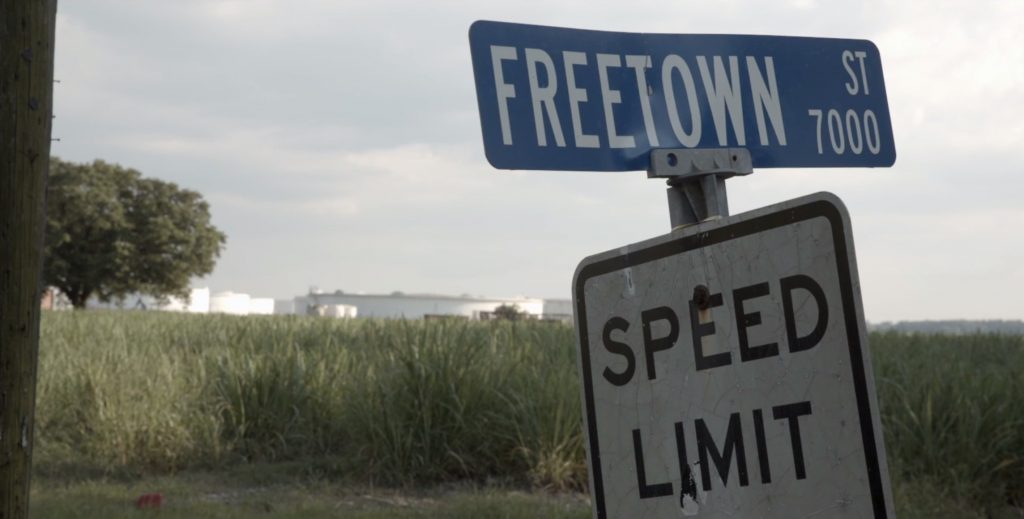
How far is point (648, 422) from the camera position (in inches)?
88.8

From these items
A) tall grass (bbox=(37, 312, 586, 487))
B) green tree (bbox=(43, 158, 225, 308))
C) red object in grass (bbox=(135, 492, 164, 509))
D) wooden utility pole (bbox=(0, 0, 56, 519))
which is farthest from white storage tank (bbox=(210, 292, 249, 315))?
→ wooden utility pole (bbox=(0, 0, 56, 519))

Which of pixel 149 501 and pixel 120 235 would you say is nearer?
pixel 149 501

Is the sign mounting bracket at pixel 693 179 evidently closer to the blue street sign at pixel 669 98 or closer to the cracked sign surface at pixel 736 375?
the blue street sign at pixel 669 98

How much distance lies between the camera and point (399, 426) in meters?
8.56

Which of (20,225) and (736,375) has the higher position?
(20,225)

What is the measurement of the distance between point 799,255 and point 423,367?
690 cm

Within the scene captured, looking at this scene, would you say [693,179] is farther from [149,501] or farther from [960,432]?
[960,432]

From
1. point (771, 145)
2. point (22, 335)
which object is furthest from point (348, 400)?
point (771, 145)

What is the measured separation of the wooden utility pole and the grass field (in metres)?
3.74

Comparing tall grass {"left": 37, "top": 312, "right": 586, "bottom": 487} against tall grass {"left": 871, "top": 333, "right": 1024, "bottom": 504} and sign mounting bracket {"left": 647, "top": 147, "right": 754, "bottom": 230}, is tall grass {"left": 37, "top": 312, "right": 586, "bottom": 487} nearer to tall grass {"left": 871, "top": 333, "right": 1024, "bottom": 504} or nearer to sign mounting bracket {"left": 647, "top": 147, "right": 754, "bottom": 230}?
tall grass {"left": 871, "top": 333, "right": 1024, "bottom": 504}

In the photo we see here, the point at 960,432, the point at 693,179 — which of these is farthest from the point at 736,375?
the point at 960,432

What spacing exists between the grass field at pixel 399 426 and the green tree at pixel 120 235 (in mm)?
44946

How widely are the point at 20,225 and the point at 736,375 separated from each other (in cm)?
248

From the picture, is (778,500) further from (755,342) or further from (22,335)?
(22,335)
